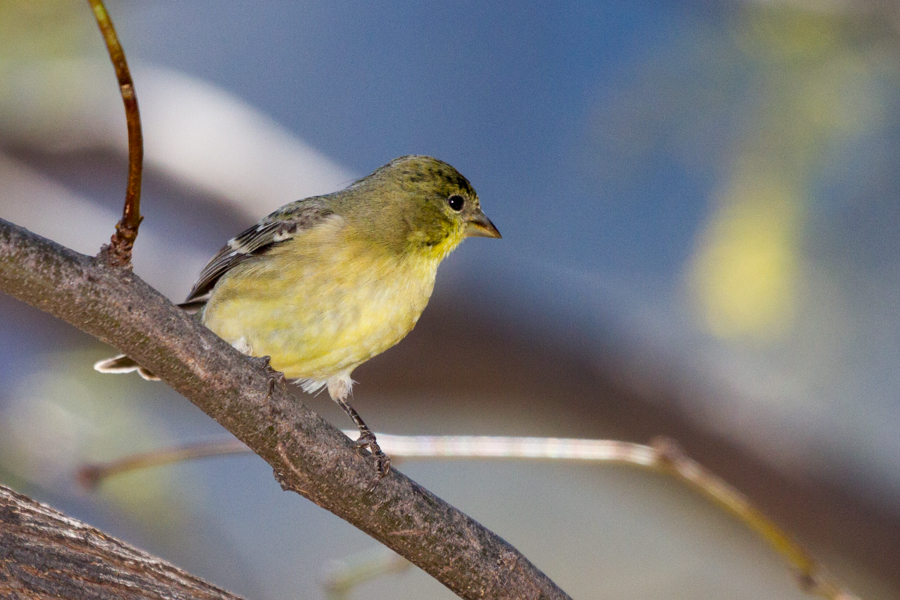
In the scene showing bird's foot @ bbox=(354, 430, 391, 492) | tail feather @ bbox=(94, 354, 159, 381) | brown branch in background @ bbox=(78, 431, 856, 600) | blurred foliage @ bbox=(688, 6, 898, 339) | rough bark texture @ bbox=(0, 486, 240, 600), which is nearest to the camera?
rough bark texture @ bbox=(0, 486, 240, 600)

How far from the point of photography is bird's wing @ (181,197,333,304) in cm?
262

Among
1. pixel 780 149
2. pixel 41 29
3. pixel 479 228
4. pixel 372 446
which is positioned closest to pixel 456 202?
pixel 479 228

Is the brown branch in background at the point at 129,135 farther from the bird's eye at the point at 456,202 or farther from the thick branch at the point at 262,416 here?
the bird's eye at the point at 456,202

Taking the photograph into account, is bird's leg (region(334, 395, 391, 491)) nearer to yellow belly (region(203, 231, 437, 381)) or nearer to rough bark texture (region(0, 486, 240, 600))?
yellow belly (region(203, 231, 437, 381))

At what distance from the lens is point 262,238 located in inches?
105

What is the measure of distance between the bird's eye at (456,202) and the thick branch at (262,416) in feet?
Result: 3.86

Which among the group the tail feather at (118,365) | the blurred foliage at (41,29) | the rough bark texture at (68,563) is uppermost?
the blurred foliage at (41,29)

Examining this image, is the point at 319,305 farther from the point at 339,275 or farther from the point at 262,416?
the point at 262,416

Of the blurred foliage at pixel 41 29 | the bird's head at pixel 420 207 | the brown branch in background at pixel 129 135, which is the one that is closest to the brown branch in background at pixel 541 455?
the bird's head at pixel 420 207

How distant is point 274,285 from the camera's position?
236 cm

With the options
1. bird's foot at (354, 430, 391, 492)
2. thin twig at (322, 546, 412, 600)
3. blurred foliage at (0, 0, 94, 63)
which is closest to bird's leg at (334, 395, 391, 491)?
bird's foot at (354, 430, 391, 492)

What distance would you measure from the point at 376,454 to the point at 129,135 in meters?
1.08

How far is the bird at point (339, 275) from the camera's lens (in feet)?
7.68

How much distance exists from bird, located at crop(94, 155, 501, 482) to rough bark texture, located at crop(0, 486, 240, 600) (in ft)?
1.84
